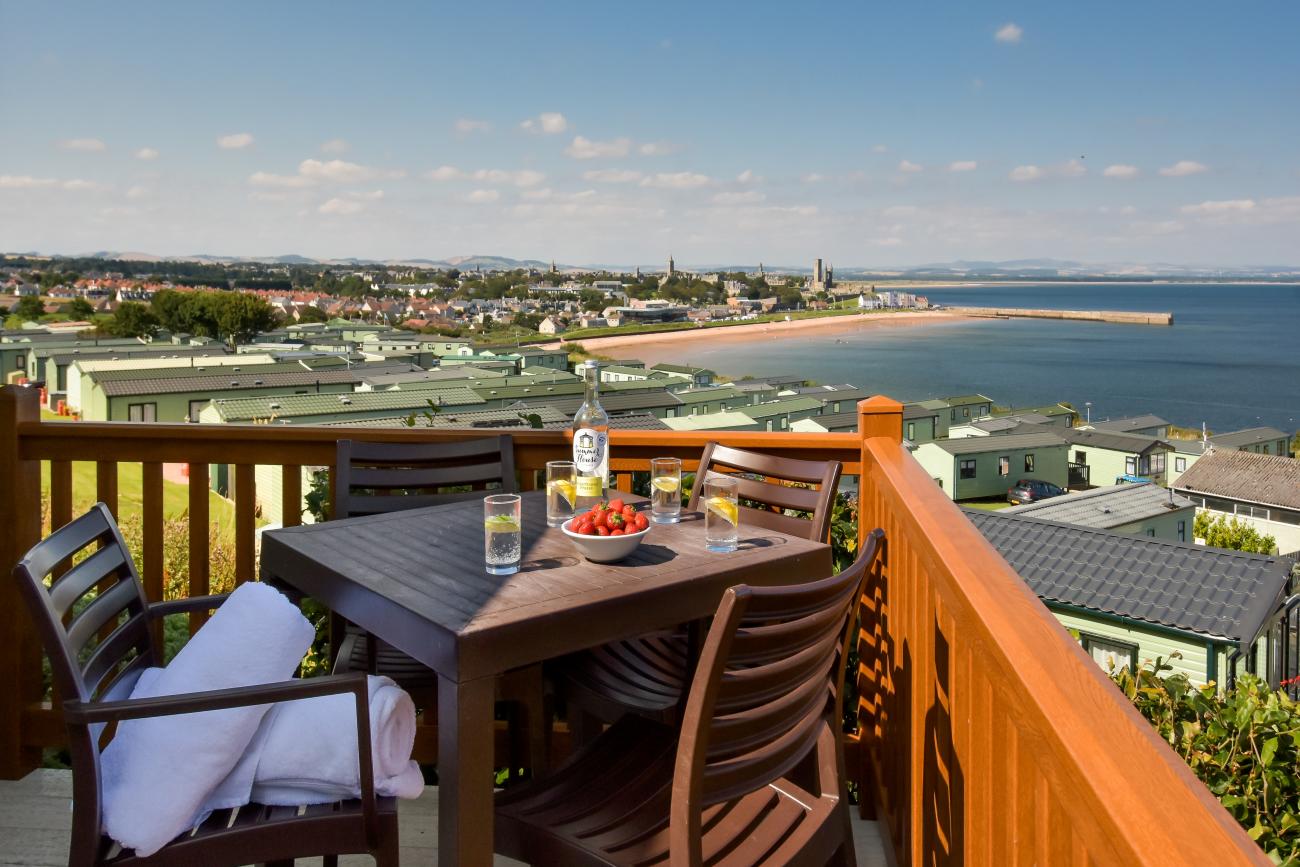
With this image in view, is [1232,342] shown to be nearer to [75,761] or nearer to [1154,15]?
[1154,15]

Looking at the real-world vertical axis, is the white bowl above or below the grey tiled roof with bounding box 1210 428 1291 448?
above

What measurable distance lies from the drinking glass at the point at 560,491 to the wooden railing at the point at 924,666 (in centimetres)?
60

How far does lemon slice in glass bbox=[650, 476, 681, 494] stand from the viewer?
7.66 feet

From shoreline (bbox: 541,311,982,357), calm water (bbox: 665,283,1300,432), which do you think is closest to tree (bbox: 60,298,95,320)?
shoreline (bbox: 541,311,982,357)

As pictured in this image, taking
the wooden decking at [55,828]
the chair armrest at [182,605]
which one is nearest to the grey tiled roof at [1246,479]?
the wooden decking at [55,828]

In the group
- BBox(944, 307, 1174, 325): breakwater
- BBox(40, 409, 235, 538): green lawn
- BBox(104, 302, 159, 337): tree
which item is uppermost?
BBox(944, 307, 1174, 325): breakwater

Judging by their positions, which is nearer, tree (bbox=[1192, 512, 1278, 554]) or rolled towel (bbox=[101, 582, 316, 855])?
rolled towel (bbox=[101, 582, 316, 855])

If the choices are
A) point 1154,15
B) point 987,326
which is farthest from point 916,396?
point 1154,15

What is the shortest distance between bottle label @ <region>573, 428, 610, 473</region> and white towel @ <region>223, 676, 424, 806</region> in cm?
92

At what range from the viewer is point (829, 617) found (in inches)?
58.6

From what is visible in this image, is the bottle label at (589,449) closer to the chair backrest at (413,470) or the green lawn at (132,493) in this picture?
the chair backrest at (413,470)

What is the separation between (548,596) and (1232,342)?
92.3m

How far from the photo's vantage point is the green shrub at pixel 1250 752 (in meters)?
2.14

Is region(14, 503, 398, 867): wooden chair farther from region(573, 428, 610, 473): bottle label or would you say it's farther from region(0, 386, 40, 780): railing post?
region(0, 386, 40, 780): railing post
